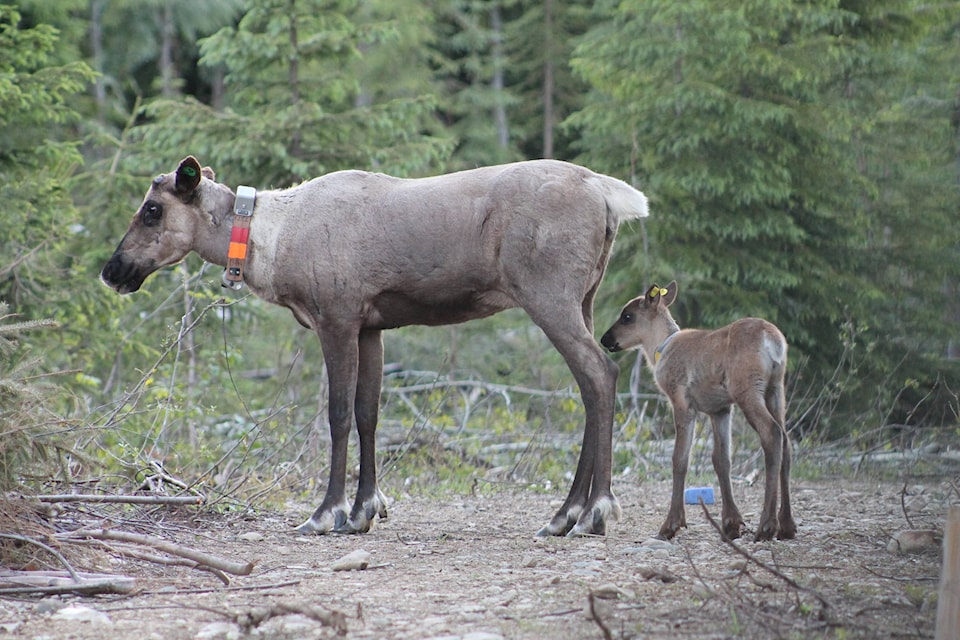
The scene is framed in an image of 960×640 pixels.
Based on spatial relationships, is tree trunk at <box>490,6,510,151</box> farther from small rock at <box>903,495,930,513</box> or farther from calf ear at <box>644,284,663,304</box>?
calf ear at <box>644,284,663,304</box>

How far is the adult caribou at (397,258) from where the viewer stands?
24.6 feet

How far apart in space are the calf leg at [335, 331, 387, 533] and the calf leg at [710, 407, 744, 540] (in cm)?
232

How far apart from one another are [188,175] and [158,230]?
472 millimetres

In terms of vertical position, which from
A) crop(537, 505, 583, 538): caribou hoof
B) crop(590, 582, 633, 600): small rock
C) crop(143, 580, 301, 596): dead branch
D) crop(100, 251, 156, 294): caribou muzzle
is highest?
crop(100, 251, 156, 294): caribou muzzle

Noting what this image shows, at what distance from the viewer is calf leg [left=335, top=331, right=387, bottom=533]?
8.06m

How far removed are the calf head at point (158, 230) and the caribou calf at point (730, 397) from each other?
11.3 ft

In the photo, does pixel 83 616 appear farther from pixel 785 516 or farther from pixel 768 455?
pixel 785 516

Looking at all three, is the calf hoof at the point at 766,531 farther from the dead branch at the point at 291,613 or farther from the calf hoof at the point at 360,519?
the dead branch at the point at 291,613

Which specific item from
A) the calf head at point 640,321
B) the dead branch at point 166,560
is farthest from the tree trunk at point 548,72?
the dead branch at point 166,560

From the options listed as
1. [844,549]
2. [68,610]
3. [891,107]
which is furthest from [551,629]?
[891,107]

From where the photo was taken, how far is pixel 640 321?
8688mm

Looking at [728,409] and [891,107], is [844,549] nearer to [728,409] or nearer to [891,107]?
[728,409]

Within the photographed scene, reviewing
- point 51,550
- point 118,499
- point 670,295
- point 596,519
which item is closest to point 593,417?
point 596,519

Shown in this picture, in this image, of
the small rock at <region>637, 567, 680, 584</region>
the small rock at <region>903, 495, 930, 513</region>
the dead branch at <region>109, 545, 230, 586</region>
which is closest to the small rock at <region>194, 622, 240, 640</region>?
the dead branch at <region>109, 545, 230, 586</region>
